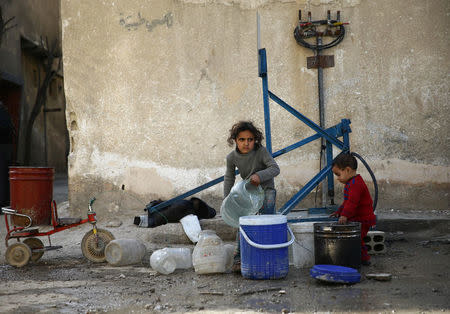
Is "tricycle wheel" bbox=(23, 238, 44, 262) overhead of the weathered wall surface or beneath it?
beneath

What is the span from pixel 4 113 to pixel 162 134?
419 cm

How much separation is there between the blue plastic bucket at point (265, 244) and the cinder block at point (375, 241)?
130 cm

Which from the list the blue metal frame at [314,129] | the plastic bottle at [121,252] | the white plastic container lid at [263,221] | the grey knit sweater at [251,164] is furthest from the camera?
the blue metal frame at [314,129]

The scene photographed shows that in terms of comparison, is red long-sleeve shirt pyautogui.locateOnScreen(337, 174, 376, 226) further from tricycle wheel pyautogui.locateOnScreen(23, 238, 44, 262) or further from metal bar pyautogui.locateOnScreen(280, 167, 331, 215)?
tricycle wheel pyautogui.locateOnScreen(23, 238, 44, 262)

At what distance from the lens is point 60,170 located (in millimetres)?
18984

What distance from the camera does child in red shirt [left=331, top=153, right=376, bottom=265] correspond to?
415cm

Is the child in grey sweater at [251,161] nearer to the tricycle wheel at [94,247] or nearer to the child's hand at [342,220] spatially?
the child's hand at [342,220]

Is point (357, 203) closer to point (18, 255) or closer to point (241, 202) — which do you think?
point (241, 202)

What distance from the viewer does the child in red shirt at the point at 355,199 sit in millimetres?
4148

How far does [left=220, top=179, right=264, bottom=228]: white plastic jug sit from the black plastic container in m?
0.63

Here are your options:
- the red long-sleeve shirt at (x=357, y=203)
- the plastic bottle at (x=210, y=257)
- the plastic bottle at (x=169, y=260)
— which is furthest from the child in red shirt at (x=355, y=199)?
the plastic bottle at (x=169, y=260)

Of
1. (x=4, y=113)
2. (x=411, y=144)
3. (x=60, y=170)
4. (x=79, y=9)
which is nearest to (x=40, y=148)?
(x=60, y=170)

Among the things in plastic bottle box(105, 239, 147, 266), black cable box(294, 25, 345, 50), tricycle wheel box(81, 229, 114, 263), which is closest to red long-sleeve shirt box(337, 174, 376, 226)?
plastic bottle box(105, 239, 147, 266)

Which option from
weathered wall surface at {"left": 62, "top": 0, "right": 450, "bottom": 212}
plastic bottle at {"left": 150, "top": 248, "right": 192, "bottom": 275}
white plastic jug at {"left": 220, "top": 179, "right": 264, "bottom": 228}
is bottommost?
plastic bottle at {"left": 150, "top": 248, "right": 192, "bottom": 275}
